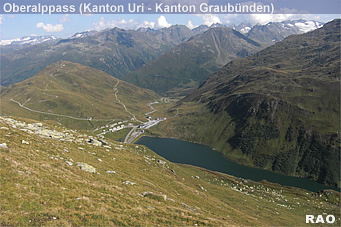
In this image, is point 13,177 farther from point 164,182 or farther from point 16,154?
point 164,182

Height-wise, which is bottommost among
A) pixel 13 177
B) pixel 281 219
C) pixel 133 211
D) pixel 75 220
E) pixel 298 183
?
pixel 298 183

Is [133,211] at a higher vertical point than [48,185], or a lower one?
lower

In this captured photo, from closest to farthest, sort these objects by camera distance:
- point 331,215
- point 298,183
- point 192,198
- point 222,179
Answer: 1. point 192,198
2. point 331,215
3. point 222,179
4. point 298,183

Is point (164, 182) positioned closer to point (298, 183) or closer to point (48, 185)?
point (48, 185)

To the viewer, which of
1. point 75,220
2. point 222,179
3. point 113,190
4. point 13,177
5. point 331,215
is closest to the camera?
point 75,220

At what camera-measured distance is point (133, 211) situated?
2809cm

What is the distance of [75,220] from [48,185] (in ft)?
29.6

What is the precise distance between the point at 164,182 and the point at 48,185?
129 ft

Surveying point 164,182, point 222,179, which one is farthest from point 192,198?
point 222,179

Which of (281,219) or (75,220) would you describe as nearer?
(75,220)

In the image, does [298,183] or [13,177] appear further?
[298,183]

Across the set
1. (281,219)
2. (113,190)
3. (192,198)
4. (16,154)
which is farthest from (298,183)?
(16,154)

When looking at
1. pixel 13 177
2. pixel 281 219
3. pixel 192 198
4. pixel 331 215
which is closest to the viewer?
pixel 13 177

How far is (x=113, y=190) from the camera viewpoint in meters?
33.7
